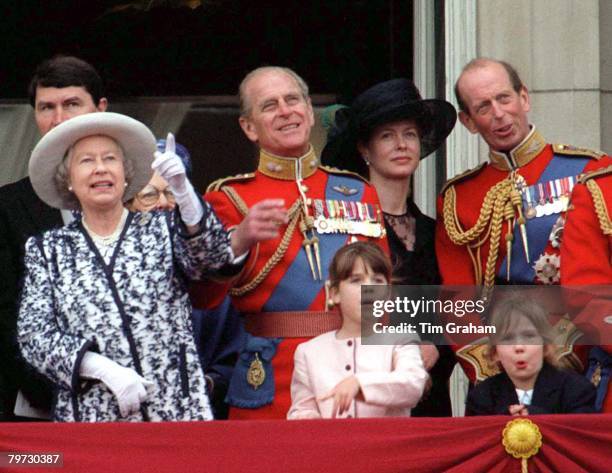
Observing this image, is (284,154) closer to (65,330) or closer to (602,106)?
(65,330)

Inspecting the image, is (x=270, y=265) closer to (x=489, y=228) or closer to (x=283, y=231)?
(x=283, y=231)

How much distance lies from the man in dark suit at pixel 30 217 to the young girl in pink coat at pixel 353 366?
3.00 ft

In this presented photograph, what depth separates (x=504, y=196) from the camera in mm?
7348

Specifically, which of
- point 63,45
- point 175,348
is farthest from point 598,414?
point 63,45

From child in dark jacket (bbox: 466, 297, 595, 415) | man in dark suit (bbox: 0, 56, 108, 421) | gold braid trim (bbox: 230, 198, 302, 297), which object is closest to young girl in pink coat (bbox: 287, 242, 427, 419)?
child in dark jacket (bbox: 466, 297, 595, 415)

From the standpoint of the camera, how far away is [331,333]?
6637 mm

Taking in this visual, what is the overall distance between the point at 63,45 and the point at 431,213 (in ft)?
7.63

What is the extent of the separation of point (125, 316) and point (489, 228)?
1.63m

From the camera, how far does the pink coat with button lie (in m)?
6.32

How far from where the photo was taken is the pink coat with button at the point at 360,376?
6.32 metres

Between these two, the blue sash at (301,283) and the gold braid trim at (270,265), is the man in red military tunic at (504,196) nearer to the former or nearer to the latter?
the blue sash at (301,283)

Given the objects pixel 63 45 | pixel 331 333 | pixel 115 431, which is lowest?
pixel 115 431

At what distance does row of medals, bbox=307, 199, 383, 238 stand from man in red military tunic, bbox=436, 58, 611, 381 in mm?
359

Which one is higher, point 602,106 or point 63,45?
point 63,45
